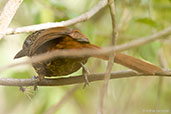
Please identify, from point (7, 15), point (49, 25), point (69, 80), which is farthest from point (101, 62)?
point (7, 15)

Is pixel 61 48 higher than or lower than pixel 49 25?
lower

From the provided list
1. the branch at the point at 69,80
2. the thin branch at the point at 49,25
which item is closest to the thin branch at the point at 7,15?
the thin branch at the point at 49,25

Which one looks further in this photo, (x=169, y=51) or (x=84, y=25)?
(x=169, y=51)

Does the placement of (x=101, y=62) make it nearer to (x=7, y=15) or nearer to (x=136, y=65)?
(x=136, y=65)

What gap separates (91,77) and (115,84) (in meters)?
1.20

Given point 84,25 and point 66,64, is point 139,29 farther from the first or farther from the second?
point 66,64

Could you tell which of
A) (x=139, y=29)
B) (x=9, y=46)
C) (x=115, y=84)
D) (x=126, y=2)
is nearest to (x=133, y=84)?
(x=115, y=84)

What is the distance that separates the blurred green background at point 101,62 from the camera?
9.53 feet

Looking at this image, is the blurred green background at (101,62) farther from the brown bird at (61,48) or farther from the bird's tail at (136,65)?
the bird's tail at (136,65)

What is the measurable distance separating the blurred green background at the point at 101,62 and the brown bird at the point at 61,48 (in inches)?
11.1

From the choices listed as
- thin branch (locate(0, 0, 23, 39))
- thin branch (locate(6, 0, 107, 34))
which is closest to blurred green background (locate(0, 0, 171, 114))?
thin branch (locate(6, 0, 107, 34))

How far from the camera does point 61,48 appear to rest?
2.13 m

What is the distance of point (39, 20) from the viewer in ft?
9.62

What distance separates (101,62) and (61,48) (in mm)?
922
